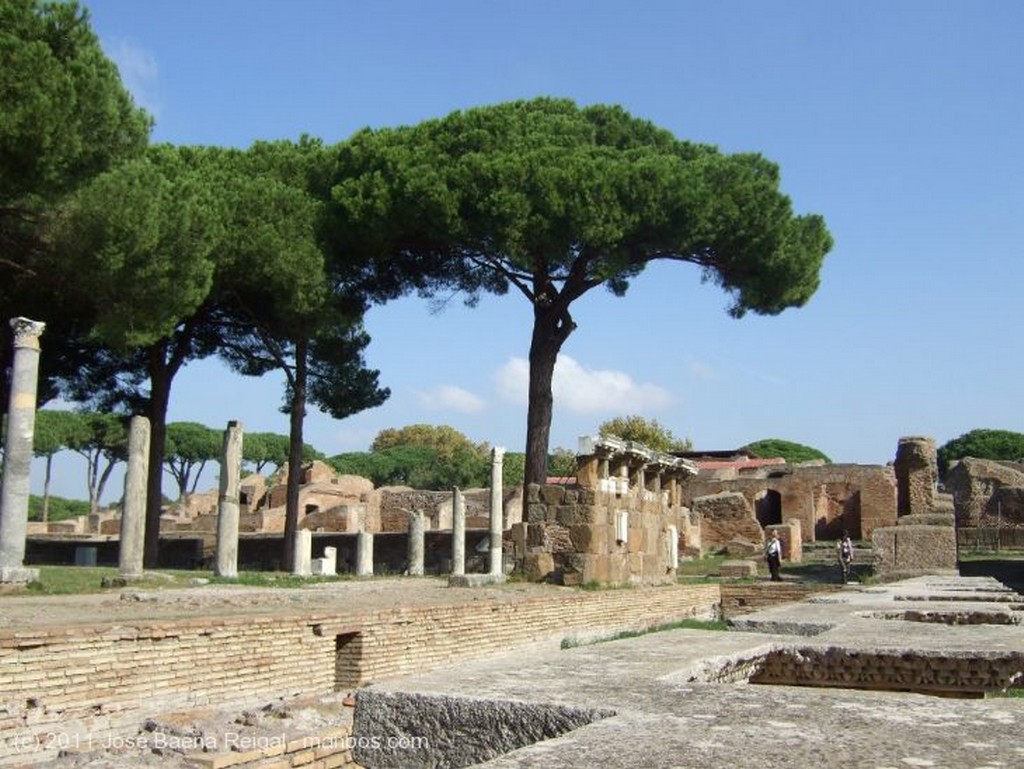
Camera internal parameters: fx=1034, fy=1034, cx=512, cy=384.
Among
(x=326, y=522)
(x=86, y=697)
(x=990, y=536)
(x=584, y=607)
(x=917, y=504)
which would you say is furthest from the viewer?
(x=326, y=522)

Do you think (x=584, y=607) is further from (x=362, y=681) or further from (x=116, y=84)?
(x=116, y=84)

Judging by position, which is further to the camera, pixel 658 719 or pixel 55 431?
pixel 55 431

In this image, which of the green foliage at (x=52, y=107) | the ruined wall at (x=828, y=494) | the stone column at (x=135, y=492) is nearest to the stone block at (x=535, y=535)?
the stone column at (x=135, y=492)

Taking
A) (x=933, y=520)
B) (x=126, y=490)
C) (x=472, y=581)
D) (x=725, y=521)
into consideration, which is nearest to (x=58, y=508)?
(x=725, y=521)

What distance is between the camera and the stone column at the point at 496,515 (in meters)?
17.9

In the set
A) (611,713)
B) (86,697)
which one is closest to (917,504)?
(86,697)

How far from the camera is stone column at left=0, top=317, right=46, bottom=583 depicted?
1176cm

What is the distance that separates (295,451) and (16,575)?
9.26 m

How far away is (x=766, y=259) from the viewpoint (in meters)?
20.5

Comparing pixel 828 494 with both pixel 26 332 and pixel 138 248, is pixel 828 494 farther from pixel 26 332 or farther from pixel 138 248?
pixel 26 332

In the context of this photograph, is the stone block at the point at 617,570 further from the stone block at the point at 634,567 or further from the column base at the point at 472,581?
the column base at the point at 472,581

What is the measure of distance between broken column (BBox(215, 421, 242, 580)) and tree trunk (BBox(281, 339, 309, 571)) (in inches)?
162

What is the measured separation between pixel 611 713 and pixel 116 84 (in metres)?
13.3

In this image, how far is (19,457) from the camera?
12195mm
